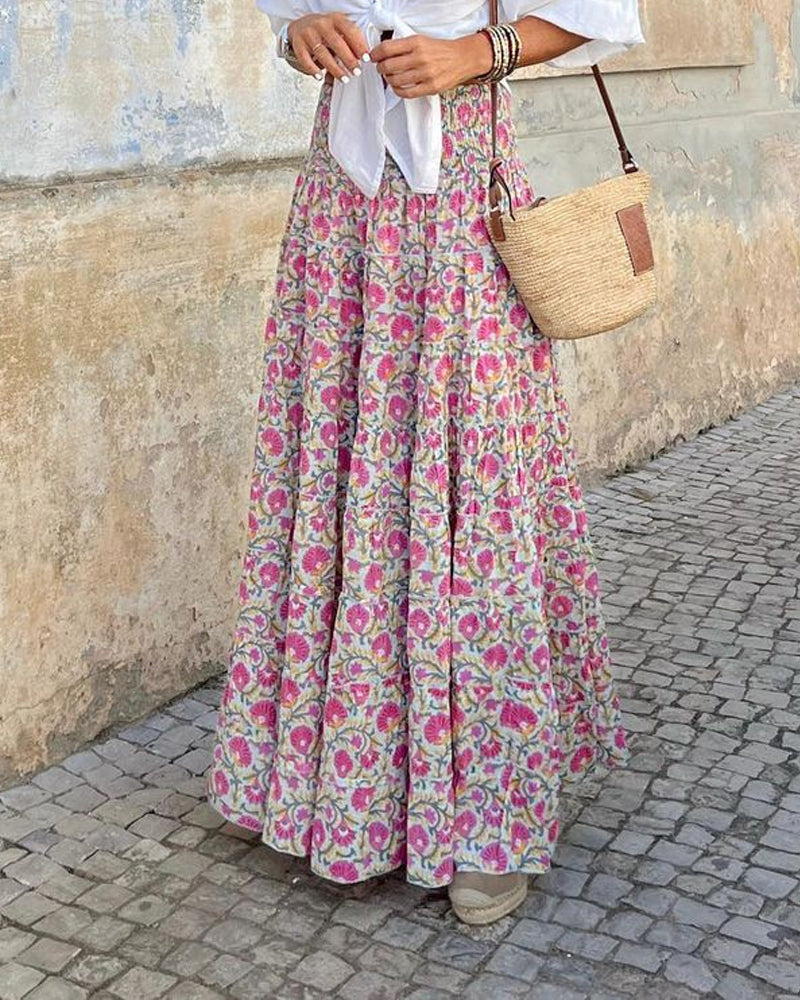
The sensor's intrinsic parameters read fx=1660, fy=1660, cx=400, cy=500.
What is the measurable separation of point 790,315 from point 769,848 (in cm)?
446

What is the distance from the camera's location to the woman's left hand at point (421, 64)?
9.12 feet

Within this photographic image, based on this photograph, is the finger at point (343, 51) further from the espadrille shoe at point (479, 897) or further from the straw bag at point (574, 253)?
the espadrille shoe at point (479, 897)

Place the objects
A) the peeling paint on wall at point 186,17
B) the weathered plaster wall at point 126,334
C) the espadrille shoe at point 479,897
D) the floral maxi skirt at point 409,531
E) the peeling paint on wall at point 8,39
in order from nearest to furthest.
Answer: the floral maxi skirt at point 409,531
the espadrille shoe at point 479,897
the peeling paint on wall at point 8,39
the weathered plaster wall at point 126,334
the peeling paint on wall at point 186,17

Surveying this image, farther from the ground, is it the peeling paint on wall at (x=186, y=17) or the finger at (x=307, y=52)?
the peeling paint on wall at (x=186, y=17)

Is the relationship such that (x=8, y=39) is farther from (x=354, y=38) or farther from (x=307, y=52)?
(x=354, y=38)

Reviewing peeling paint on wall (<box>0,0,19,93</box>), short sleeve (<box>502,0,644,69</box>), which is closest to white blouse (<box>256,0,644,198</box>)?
short sleeve (<box>502,0,644,69</box>)

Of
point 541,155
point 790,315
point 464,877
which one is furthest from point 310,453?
point 790,315

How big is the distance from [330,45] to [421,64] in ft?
0.57

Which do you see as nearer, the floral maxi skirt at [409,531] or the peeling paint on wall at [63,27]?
the floral maxi skirt at [409,531]

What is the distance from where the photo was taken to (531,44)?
289 cm

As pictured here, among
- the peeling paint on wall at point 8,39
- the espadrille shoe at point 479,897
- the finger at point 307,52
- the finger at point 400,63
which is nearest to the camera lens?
the finger at point 400,63

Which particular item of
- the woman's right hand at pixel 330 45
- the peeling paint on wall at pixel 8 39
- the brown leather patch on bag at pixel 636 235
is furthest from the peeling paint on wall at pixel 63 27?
the brown leather patch on bag at pixel 636 235

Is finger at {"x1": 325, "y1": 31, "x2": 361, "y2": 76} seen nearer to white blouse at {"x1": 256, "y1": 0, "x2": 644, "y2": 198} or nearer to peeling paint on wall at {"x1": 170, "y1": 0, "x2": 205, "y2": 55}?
white blouse at {"x1": 256, "y1": 0, "x2": 644, "y2": 198}

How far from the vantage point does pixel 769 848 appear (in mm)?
3449
